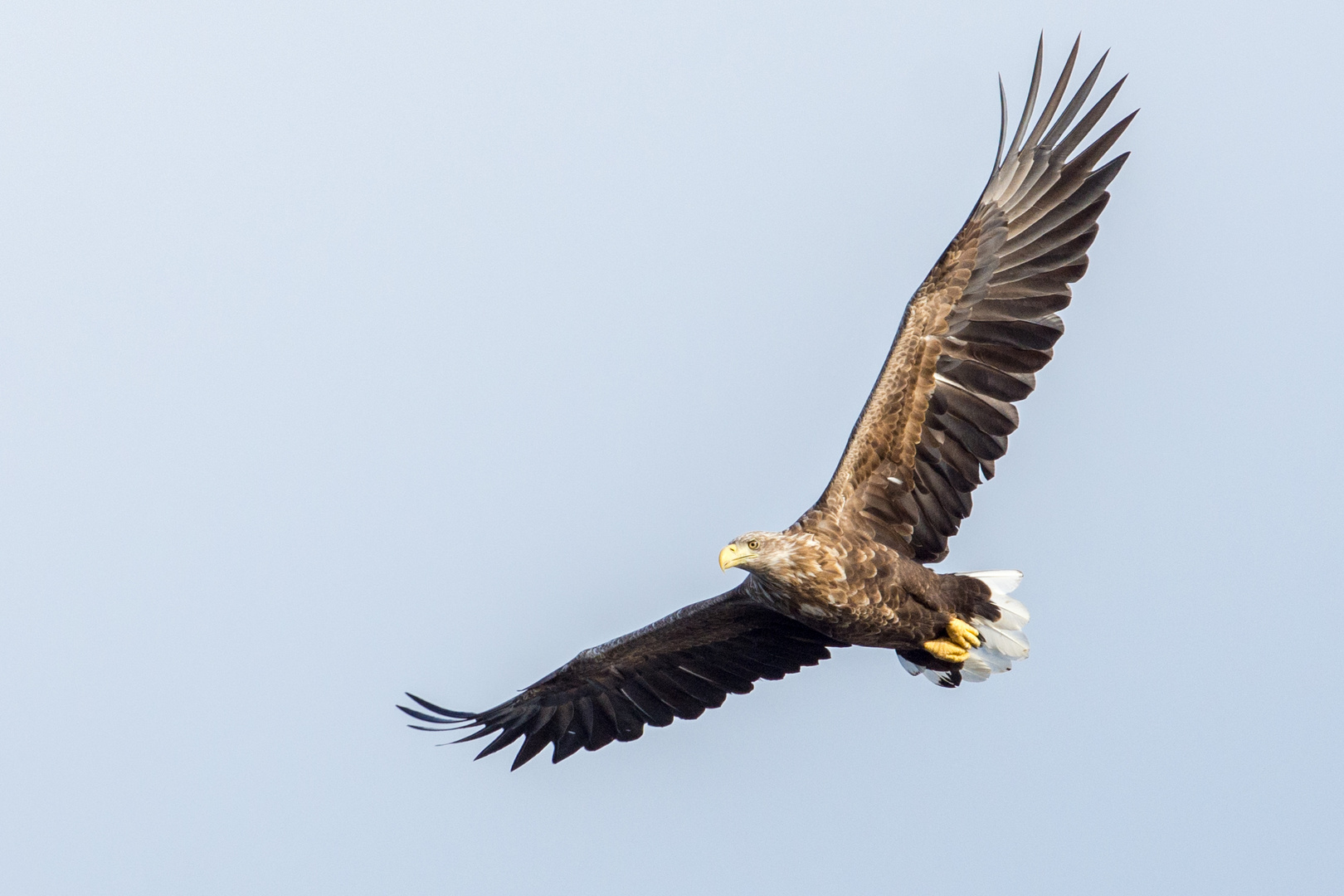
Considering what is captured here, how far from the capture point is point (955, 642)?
12.7 meters

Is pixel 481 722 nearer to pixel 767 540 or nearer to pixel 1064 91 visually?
pixel 767 540

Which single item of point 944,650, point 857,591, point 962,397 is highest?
point 962,397

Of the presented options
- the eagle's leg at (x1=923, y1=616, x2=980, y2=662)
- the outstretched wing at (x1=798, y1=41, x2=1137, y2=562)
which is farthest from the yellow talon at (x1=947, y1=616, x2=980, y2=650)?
the outstretched wing at (x1=798, y1=41, x2=1137, y2=562)

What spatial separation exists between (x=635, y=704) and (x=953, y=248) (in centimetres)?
432

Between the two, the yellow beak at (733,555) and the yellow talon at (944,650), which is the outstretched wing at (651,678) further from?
the yellow beak at (733,555)

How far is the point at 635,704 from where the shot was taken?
1398 centimetres

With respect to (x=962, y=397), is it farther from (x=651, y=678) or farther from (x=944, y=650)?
(x=651, y=678)

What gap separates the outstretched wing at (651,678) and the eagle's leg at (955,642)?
78 centimetres

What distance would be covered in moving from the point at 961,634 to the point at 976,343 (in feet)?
6.73

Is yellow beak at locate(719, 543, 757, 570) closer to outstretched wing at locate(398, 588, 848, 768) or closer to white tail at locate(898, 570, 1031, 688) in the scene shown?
outstretched wing at locate(398, 588, 848, 768)

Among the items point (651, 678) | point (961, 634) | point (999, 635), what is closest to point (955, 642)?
point (961, 634)

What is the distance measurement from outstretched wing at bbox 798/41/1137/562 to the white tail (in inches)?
21.1

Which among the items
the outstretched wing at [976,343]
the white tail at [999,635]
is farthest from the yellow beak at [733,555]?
the white tail at [999,635]

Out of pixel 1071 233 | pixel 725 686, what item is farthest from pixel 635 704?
pixel 1071 233
